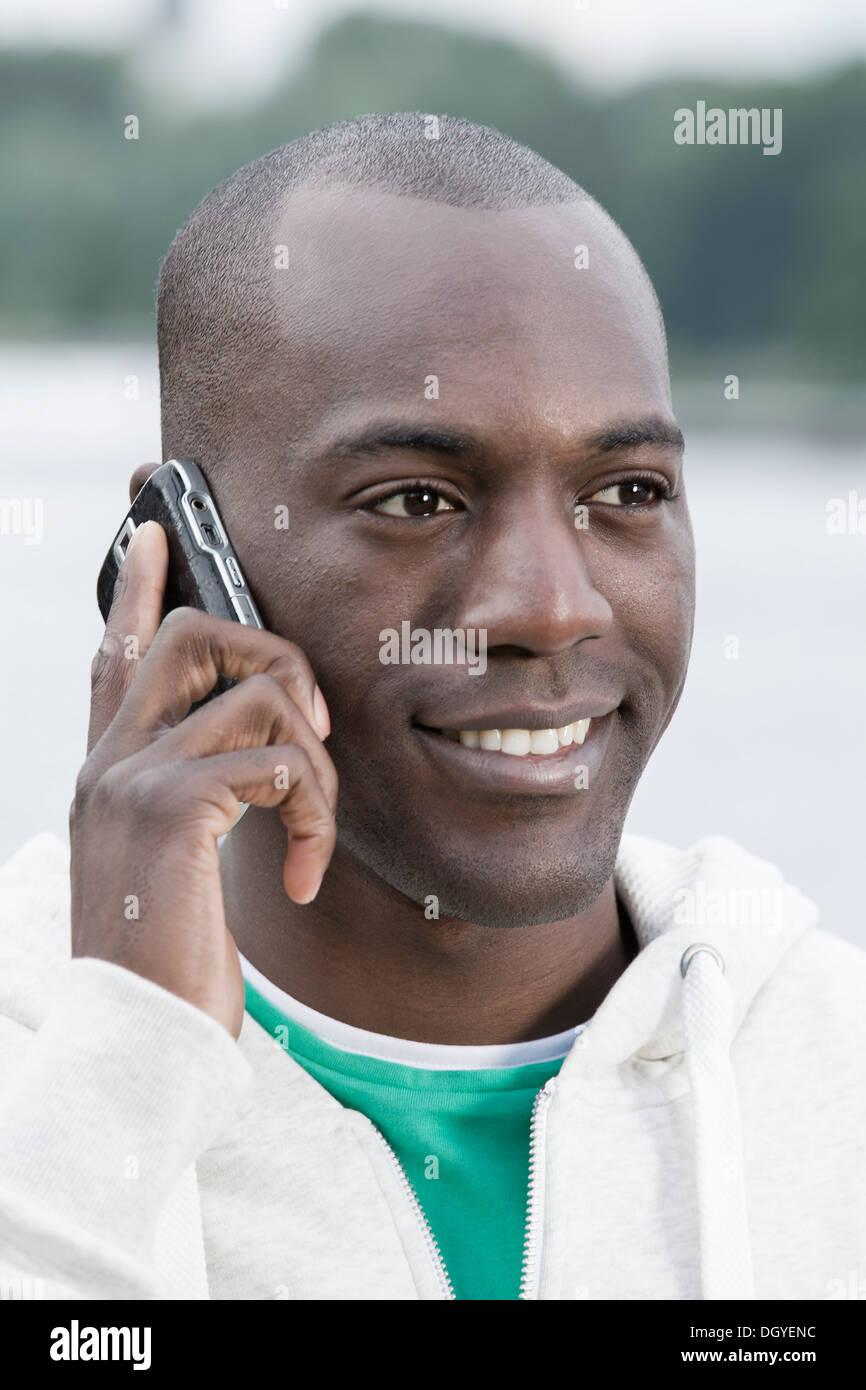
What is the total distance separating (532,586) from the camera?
2020mm

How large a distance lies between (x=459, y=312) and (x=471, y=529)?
282 millimetres

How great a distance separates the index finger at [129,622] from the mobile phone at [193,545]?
21mm

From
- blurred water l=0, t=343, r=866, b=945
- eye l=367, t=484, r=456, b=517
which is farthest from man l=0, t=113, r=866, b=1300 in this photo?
blurred water l=0, t=343, r=866, b=945

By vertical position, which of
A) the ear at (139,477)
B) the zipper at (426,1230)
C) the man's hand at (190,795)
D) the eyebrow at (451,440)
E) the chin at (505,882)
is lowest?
the zipper at (426,1230)

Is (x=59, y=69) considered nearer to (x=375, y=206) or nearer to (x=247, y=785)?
(x=375, y=206)

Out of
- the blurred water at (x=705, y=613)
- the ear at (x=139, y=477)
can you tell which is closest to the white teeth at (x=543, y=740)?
the ear at (x=139, y=477)

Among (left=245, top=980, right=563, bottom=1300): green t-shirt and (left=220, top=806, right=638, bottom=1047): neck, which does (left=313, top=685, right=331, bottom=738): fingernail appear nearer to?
(left=220, top=806, right=638, bottom=1047): neck

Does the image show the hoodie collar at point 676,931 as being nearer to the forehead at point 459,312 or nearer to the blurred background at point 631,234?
the forehead at point 459,312

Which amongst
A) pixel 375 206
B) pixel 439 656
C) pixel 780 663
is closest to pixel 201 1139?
pixel 439 656

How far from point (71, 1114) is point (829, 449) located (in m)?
6.88

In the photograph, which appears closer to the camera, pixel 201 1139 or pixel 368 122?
pixel 201 1139

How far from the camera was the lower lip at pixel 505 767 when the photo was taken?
209 cm

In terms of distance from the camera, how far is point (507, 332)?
210 centimetres

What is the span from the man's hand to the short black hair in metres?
0.42
